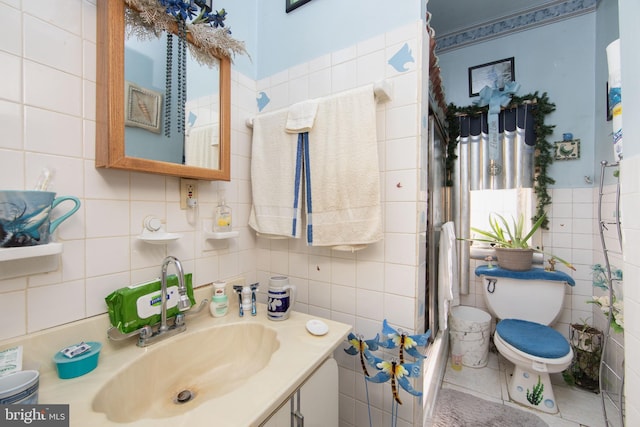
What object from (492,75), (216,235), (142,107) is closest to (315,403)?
(216,235)

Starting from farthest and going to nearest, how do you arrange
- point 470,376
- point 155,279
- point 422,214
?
point 470,376
point 422,214
point 155,279

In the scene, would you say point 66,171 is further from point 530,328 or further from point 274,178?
point 530,328

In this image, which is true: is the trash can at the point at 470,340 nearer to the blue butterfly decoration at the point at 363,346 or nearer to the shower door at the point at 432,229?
the shower door at the point at 432,229


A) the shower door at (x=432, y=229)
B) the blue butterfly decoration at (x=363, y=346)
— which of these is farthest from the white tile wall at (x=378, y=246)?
the shower door at (x=432, y=229)

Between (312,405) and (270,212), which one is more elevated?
(270,212)

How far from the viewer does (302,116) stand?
3.40 ft

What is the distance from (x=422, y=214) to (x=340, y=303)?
0.51 m

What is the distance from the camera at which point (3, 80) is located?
0.60m

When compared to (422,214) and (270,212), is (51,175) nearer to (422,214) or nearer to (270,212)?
(270,212)

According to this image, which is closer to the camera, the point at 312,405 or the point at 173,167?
the point at 312,405

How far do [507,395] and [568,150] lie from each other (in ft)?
5.56

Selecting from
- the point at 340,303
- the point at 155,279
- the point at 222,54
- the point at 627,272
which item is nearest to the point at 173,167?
the point at 155,279

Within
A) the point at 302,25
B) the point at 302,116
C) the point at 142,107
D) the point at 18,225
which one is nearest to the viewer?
the point at 18,225

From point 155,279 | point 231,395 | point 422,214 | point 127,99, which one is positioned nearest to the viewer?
point 231,395
